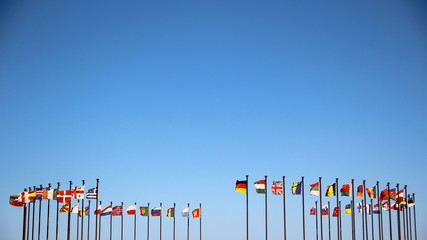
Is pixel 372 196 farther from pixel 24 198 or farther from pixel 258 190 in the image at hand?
pixel 24 198

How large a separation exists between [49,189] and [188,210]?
21.3m

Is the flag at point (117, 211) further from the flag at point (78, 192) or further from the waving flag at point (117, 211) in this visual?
the flag at point (78, 192)

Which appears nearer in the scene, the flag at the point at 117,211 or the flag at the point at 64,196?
the flag at the point at 64,196

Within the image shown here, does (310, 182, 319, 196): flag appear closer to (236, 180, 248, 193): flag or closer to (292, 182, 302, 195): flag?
(292, 182, 302, 195): flag

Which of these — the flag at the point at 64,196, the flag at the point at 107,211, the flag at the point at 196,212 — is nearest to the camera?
the flag at the point at 64,196

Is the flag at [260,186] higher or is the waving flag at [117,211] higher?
the flag at [260,186]

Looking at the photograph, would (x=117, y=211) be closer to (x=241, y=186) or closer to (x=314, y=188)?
(x=241, y=186)

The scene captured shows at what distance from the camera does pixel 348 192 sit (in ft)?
192

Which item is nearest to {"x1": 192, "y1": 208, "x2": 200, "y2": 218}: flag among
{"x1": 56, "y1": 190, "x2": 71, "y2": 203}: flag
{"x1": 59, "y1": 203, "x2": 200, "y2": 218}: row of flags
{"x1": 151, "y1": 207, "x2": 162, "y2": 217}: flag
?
{"x1": 59, "y1": 203, "x2": 200, "y2": 218}: row of flags

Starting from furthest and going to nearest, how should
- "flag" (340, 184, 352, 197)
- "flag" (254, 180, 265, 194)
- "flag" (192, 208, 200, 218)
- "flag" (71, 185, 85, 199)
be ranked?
"flag" (192, 208, 200, 218)
"flag" (340, 184, 352, 197)
"flag" (71, 185, 85, 199)
"flag" (254, 180, 265, 194)

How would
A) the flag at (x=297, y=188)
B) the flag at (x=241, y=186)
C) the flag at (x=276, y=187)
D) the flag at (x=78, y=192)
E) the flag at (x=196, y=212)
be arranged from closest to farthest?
1. the flag at (x=241, y=186)
2. the flag at (x=276, y=187)
3. the flag at (x=78, y=192)
4. the flag at (x=297, y=188)
5. the flag at (x=196, y=212)

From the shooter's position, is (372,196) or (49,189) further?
(372,196)

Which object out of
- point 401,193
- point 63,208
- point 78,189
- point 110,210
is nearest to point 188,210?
point 110,210

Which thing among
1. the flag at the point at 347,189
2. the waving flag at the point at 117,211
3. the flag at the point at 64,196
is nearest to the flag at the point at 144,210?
the waving flag at the point at 117,211
